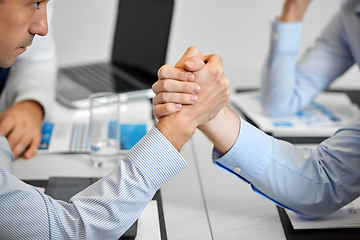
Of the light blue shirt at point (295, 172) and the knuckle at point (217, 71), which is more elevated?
the knuckle at point (217, 71)

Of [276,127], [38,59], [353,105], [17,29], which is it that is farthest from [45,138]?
[353,105]

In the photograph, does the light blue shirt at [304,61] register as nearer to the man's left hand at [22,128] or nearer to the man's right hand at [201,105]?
the man's right hand at [201,105]

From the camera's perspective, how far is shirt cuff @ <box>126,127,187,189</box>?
76 cm

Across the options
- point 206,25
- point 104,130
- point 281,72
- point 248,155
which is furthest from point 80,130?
point 206,25

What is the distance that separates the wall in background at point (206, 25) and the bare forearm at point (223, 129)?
53.5 inches

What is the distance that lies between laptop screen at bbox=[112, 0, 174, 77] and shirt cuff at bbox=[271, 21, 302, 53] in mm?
388

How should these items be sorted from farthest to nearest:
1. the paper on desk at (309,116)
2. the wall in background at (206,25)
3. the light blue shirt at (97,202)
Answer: the wall in background at (206,25) < the paper on desk at (309,116) < the light blue shirt at (97,202)

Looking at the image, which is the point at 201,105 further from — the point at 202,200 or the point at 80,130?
the point at 80,130

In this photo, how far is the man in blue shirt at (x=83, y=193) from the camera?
718mm

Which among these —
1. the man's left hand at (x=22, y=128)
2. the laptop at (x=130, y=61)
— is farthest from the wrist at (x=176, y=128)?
the laptop at (x=130, y=61)

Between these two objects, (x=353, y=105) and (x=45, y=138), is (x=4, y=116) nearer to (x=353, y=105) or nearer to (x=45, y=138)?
(x=45, y=138)

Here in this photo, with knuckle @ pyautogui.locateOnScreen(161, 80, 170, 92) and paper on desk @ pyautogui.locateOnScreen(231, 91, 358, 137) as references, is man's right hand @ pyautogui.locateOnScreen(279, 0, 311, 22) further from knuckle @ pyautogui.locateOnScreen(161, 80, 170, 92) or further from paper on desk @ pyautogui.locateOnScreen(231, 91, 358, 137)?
knuckle @ pyautogui.locateOnScreen(161, 80, 170, 92)

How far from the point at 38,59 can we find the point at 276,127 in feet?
2.76

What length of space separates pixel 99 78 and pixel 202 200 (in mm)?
805
